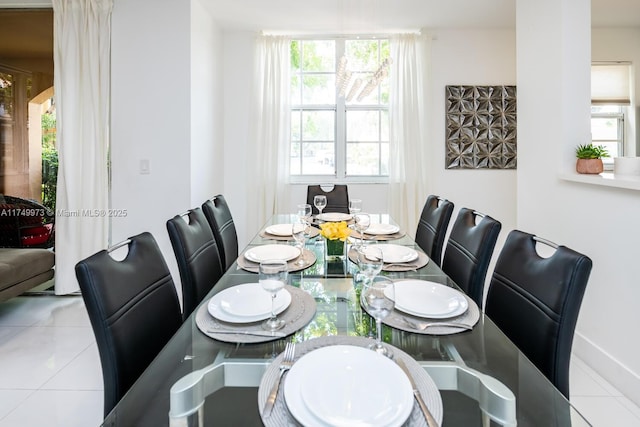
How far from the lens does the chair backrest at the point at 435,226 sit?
2.14m

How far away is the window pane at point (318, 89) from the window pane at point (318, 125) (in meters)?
0.12

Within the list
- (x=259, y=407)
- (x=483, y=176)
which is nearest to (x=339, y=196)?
(x=483, y=176)

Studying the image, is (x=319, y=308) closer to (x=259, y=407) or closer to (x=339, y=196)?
(x=259, y=407)

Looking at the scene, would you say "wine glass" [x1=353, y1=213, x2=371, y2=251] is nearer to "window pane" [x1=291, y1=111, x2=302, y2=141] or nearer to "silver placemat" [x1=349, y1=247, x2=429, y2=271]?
"silver placemat" [x1=349, y1=247, x2=429, y2=271]

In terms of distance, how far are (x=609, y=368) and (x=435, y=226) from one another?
46.6 inches

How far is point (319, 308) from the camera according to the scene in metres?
1.17

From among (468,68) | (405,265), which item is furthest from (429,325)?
(468,68)

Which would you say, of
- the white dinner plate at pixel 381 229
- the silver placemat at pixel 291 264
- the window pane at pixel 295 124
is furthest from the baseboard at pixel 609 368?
the window pane at pixel 295 124

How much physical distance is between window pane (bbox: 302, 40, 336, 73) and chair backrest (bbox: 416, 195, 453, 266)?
2.33m

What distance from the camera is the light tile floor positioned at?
173 cm

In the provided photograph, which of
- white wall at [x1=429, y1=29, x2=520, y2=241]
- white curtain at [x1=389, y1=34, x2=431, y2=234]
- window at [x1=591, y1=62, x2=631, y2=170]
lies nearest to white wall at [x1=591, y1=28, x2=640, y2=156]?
window at [x1=591, y1=62, x2=631, y2=170]

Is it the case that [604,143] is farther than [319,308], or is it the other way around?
[604,143]

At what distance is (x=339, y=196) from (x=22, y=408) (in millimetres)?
2487

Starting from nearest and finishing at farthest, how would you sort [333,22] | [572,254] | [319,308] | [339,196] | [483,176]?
[572,254] < [319,308] < [339,196] < [333,22] < [483,176]
